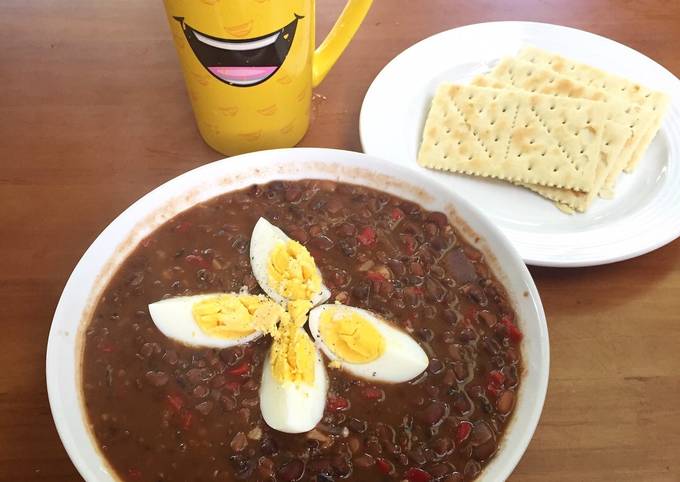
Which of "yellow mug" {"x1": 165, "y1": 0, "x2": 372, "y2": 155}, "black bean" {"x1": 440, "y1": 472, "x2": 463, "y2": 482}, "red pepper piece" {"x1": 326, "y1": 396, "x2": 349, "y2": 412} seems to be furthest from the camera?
"yellow mug" {"x1": 165, "y1": 0, "x2": 372, "y2": 155}

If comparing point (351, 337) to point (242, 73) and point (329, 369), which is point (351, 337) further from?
point (242, 73)

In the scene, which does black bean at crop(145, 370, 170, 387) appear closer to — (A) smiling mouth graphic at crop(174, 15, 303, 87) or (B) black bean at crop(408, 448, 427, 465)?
(B) black bean at crop(408, 448, 427, 465)

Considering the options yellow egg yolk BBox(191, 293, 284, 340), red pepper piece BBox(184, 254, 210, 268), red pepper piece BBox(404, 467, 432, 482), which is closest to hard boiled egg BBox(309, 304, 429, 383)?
yellow egg yolk BBox(191, 293, 284, 340)

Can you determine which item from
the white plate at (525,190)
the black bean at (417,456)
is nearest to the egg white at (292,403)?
the black bean at (417,456)

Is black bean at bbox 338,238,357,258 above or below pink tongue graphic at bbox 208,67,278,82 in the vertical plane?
below

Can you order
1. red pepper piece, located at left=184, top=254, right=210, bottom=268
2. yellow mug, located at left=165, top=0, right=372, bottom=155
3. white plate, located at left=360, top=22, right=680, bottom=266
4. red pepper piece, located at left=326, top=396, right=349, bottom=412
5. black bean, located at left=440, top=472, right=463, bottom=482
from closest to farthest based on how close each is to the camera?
black bean, located at left=440, top=472, right=463, bottom=482 → red pepper piece, located at left=326, top=396, right=349, bottom=412 → yellow mug, located at left=165, top=0, right=372, bottom=155 → red pepper piece, located at left=184, top=254, right=210, bottom=268 → white plate, located at left=360, top=22, right=680, bottom=266

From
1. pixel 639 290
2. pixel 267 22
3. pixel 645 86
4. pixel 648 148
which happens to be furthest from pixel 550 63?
pixel 267 22
